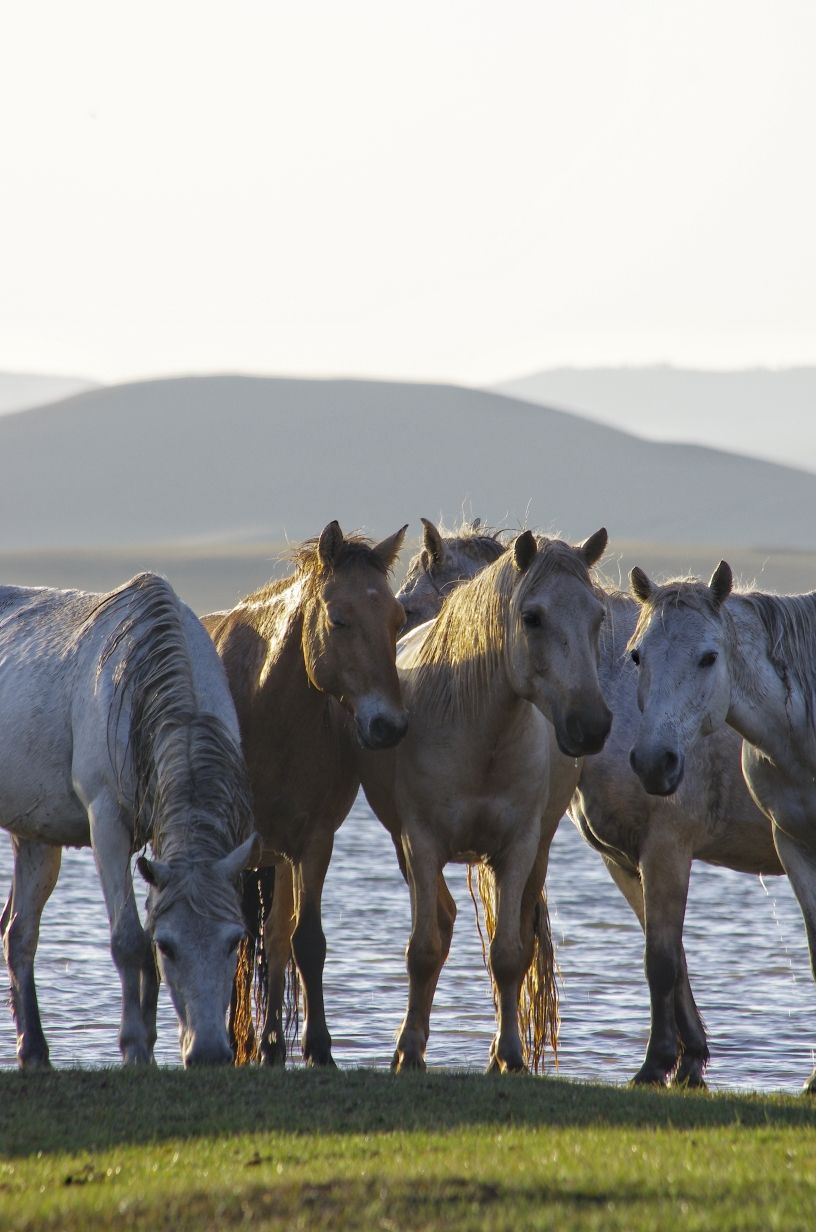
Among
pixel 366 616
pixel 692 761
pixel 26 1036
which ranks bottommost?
pixel 26 1036

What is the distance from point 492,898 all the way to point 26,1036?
2.30 meters

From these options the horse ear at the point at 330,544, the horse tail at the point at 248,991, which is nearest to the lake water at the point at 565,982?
the horse tail at the point at 248,991

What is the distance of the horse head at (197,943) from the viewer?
18.7 ft

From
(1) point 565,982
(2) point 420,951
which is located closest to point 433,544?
(2) point 420,951

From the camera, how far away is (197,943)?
5707mm

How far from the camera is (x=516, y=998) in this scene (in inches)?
268

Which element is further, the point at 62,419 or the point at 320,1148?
the point at 62,419

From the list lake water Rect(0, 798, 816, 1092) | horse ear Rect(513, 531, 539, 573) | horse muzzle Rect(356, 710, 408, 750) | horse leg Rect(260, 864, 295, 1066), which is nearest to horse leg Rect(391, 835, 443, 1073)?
horse muzzle Rect(356, 710, 408, 750)

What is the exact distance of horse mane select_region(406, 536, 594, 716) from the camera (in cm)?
661

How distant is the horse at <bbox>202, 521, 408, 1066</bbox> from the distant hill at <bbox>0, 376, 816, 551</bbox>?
246ft

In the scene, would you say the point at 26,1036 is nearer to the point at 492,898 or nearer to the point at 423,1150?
the point at 492,898

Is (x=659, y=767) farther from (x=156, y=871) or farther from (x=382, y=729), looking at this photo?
(x=156, y=871)

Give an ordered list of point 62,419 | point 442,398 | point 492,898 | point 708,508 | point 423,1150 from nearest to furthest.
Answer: point 423,1150
point 492,898
point 708,508
point 62,419
point 442,398

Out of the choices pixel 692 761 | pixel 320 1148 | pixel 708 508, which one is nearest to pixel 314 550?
pixel 692 761
